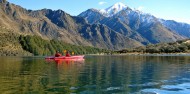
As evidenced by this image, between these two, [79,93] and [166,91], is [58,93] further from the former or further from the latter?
[166,91]

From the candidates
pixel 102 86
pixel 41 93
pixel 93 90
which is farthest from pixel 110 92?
pixel 41 93

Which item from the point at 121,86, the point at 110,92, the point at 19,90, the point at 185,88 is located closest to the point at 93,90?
the point at 110,92

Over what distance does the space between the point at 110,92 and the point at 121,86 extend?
6792mm

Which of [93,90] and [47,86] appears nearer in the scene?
[93,90]

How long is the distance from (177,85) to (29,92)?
2465 centimetres

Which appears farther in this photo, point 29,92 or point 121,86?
point 121,86

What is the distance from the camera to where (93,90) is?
47.9m

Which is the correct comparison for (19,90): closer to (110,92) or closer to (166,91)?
(110,92)

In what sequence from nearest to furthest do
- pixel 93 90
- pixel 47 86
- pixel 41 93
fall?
pixel 41 93 → pixel 93 90 → pixel 47 86

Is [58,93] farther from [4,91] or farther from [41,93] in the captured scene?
[4,91]

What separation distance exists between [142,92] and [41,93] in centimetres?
1408

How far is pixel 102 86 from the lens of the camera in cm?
5231

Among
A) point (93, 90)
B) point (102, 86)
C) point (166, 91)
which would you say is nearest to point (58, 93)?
point (93, 90)

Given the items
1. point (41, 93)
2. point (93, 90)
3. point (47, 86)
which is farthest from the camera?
point (47, 86)
